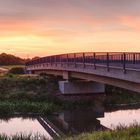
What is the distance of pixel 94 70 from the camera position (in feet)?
116

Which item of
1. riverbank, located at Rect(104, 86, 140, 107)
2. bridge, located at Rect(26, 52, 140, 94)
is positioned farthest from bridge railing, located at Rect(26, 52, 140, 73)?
riverbank, located at Rect(104, 86, 140, 107)

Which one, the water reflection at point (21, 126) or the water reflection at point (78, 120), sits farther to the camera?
the water reflection at point (78, 120)

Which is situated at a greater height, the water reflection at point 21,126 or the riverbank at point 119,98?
the riverbank at point 119,98

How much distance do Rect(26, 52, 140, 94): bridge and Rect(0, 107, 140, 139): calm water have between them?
122 inches

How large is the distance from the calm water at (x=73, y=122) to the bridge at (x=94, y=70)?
3.09m

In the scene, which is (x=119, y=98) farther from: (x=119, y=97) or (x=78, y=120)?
(x=78, y=120)

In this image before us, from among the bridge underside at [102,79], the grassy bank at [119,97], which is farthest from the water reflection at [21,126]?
the grassy bank at [119,97]

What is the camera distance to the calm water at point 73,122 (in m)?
31.0

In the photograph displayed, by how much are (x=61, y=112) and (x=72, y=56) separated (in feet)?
24.2

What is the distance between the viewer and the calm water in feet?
102

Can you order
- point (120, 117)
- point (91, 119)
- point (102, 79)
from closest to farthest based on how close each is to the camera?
point (102, 79) → point (120, 117) → point (91, 119)

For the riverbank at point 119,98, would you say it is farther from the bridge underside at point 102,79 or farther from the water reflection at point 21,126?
the water reflection at point 21,126

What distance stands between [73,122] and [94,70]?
458 cm

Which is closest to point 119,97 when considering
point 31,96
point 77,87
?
point 77,87
